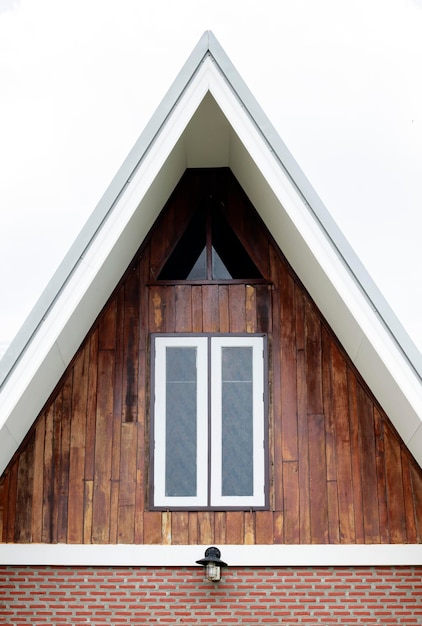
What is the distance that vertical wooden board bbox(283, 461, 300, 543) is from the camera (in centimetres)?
756

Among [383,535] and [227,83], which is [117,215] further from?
[383,535]

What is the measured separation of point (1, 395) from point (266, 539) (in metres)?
2.56

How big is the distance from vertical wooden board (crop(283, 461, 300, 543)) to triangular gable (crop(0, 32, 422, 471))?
971 mm

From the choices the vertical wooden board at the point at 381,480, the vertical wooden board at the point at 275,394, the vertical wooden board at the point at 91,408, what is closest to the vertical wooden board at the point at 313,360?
the vertical wooden board at the point at 275,394

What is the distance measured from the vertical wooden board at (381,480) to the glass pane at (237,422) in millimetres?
1081

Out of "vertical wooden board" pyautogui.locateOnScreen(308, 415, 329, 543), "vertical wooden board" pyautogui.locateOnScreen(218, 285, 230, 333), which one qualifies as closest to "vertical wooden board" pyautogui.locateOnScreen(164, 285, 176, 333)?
"vertical wooden board" pyautogui.locateOnScreen(218, 285, 230, 333)

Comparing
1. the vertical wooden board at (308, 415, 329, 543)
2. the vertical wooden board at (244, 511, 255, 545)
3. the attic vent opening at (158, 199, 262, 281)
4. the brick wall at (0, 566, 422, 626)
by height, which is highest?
the attic vent opening at (158, 199, 262, 281)

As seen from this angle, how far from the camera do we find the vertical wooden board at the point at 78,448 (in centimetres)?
760

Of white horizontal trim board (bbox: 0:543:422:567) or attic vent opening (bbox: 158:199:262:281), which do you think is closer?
white horizontal trim board (bbox: 0:543:422:567)

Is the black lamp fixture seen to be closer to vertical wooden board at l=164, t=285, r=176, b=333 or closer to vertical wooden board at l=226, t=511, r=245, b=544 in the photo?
vertical wooden board at l=226, t=511, r=245, b=544

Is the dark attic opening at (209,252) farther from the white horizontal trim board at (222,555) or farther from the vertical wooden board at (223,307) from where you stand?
the white horizontal trim board at (222,555)

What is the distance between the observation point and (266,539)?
24.8 ft

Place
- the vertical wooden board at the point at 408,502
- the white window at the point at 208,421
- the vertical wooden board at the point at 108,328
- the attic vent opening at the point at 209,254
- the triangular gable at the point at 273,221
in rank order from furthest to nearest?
the attic vent opening at the point at 209,254, the vertical wooden board at the point at 108,328, the white window at the point at 208,421, the vertical wooden board at the point at 408,502, the triangular gable at the point at 273,221

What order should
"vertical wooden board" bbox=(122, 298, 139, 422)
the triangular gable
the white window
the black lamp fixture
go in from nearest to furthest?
the triangular gable < the black lamp fixture < the white window < "vertical wooden board" bbox=(122, 298, 139, 422)
